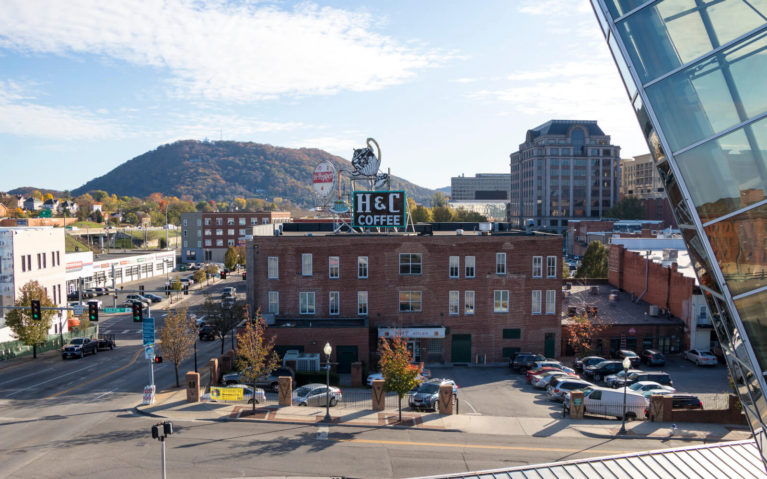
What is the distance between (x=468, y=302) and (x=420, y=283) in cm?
437

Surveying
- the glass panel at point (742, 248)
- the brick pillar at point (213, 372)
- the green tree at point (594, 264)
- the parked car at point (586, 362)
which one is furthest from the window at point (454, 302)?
the glass panel at point (742, 248)

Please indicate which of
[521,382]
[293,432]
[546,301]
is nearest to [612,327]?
[546,301]

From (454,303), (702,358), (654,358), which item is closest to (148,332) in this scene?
(454,303)

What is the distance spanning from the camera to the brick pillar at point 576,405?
3025cm

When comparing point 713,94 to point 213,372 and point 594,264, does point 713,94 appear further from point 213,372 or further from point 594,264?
point 594,264

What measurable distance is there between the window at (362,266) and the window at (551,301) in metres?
15.4

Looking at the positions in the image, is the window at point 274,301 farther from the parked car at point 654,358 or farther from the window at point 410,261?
the parked car at point 654,358

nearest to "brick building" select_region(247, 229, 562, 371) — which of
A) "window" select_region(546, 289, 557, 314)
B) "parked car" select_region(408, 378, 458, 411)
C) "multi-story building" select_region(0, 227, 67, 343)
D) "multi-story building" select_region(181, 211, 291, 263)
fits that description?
"window" select_region(546, 289, 557, 314)

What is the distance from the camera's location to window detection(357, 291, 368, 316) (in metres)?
44.9

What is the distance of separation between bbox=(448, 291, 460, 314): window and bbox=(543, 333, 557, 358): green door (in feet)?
26.5

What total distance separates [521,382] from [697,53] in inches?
1361

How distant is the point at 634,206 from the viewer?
15388 centimetres

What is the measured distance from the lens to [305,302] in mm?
44875

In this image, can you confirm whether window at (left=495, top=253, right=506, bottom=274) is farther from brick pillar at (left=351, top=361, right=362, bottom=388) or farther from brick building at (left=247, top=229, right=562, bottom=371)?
brick pillar at (left=351, top=361, right=362, bottom=388)
